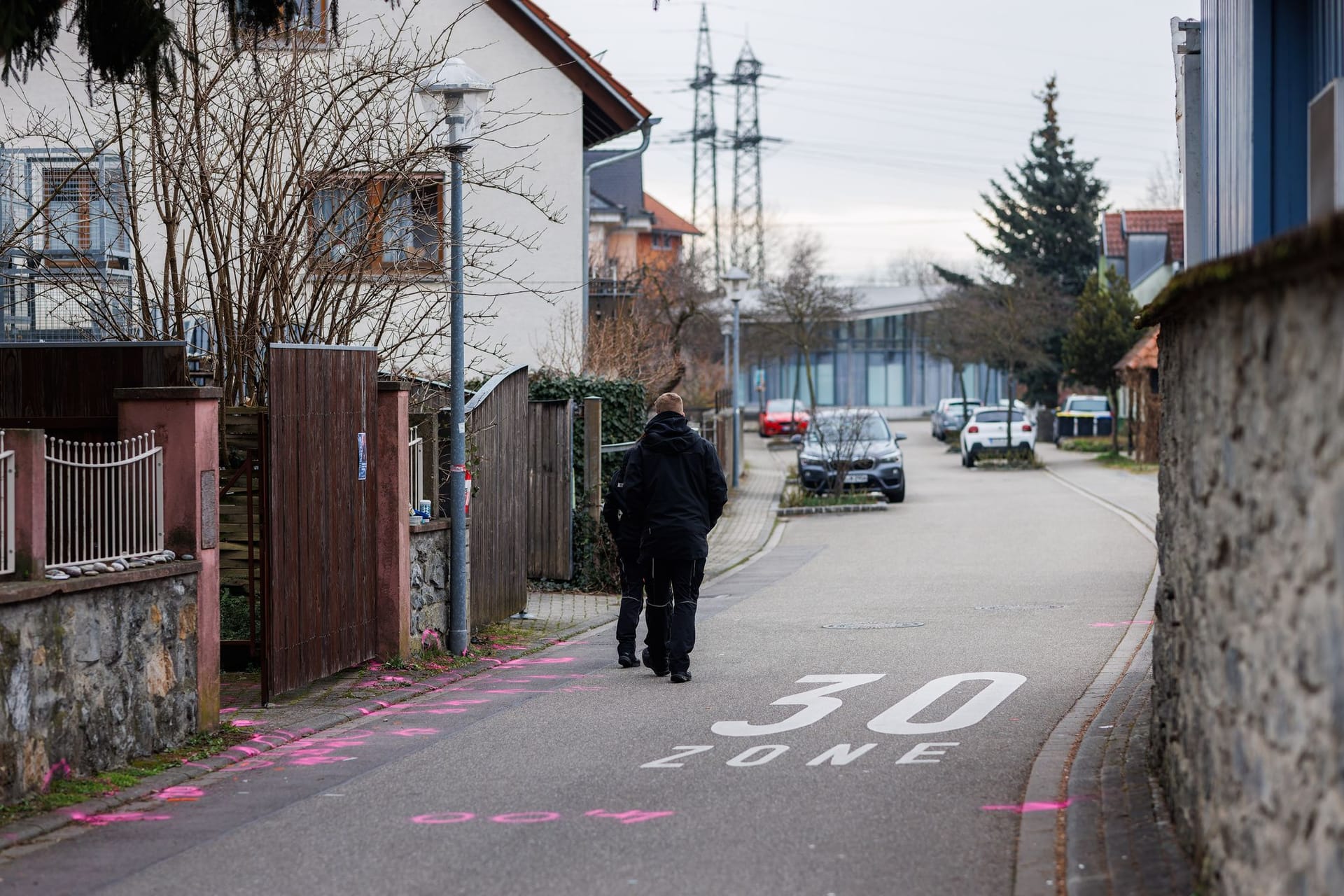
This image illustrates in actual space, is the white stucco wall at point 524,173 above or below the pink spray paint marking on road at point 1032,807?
above

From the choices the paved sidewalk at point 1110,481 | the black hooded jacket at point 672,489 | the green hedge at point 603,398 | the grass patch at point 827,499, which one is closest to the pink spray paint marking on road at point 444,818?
the black hooded jacket at point 672,489

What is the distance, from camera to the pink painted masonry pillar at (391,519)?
11328mm

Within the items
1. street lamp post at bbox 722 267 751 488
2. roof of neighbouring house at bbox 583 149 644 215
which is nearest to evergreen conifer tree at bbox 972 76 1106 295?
roof of neighbouring house at bbox 583 149 644 215

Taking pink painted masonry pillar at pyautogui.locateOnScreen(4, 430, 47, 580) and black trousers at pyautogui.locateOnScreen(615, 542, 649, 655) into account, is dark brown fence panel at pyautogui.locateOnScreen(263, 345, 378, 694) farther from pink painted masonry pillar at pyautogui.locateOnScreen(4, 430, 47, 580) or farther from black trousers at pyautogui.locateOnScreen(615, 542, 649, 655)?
pink painted masonry pillar at pyautogui.locateOnScreen(4, 430, 47, 580)

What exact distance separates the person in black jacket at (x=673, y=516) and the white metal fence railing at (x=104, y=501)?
3.41 m

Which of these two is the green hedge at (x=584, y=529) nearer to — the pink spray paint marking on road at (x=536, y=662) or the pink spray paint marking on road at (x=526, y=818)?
the pink spray paint marking on road at (x=536, y=662)

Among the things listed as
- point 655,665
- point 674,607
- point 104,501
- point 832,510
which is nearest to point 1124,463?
point 832,510

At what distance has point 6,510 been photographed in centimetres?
703

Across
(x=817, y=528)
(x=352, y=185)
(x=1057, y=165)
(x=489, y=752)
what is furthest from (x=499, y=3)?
(x=1057, y=165)

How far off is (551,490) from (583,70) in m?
9.71

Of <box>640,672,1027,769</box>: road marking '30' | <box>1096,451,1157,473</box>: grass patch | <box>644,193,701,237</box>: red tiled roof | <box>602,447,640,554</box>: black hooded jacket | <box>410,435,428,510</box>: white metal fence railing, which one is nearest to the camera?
<box>640,672,1027,769</box>: road marking '30'

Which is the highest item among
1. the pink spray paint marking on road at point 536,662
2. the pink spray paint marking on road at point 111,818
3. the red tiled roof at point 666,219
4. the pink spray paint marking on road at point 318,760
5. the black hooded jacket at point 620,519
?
the red tiled roof at point 666,219

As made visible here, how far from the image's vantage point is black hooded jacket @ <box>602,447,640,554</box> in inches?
438

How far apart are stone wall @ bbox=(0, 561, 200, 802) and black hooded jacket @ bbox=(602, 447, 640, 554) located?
3317mm
